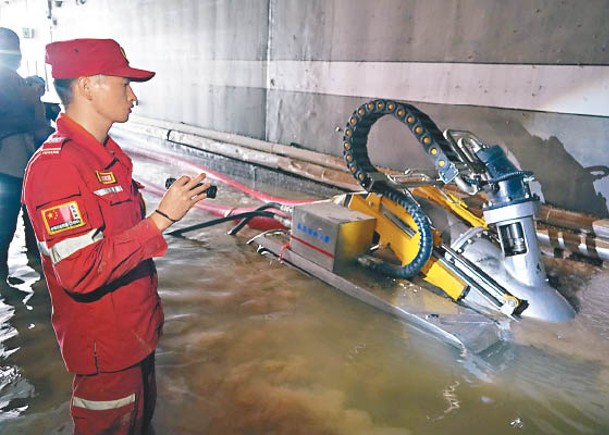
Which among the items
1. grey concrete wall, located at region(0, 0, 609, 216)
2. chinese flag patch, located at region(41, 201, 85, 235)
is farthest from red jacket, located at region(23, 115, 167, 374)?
grey concrete wall, located at region(0, 0, 609, 216)

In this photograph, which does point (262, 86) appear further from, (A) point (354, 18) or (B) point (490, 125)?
(B) point (490, 125)

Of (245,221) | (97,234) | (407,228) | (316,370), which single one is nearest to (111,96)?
(97,234)

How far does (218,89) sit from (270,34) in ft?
6.45

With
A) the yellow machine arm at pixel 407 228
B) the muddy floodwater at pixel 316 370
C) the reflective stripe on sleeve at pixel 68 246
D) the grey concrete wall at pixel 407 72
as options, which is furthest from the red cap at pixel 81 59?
the grey concrete wall at pixel 407 72

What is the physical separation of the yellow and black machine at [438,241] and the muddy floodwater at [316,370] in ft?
0.53

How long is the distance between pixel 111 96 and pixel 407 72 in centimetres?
514

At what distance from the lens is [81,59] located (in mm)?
1488

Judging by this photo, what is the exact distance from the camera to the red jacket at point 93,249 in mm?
1370

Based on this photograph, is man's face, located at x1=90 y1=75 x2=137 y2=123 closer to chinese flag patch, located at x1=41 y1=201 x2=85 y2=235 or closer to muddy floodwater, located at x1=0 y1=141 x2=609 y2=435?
chinese flag patch, located at x1=41 y1=201 x2=85 y2=235

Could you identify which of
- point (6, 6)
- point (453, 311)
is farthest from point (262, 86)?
point (6, 6)

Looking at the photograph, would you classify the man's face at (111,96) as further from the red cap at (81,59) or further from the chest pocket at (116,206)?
the chest pocket at (116,206)

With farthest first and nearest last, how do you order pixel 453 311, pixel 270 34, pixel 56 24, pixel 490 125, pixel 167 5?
pixel 56 24
pixel 167 5
pixel 270 34
pixel 490 125
pixel 453 311

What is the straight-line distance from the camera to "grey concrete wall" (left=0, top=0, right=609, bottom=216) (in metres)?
4.62

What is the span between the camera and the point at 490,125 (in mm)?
5297
